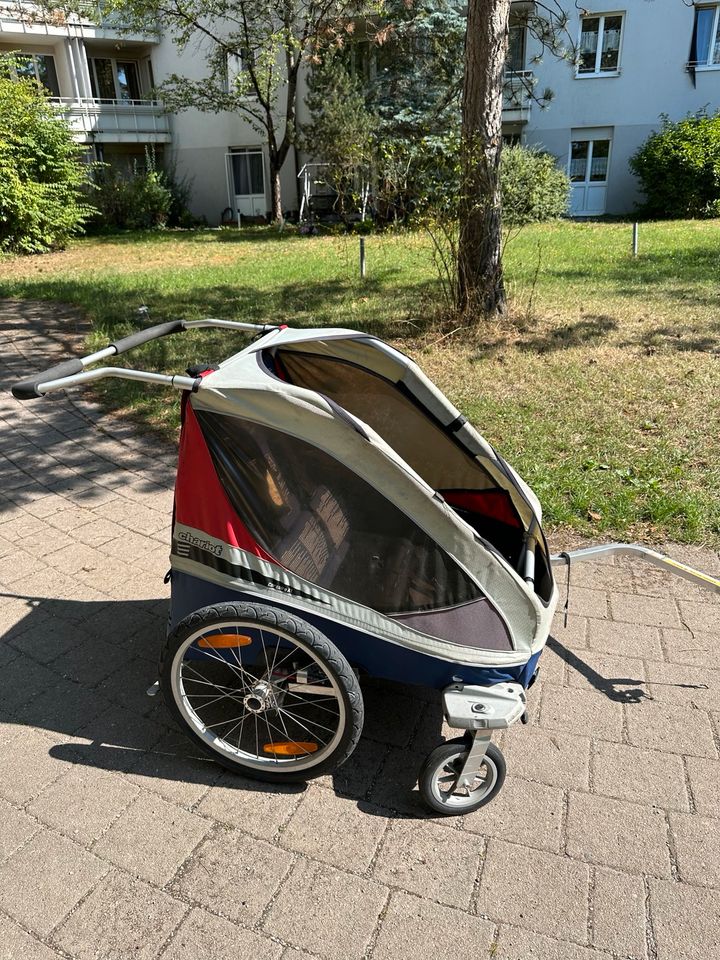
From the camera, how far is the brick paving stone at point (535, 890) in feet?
7.57

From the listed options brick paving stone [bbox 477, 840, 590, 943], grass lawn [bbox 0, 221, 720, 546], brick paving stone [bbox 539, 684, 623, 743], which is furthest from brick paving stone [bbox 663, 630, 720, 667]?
brick paving stone [bbox 477, 840, 590, 943]

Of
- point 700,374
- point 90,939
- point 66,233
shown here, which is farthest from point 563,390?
point 66,233

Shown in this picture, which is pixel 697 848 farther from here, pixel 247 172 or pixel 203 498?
pixel 247 172

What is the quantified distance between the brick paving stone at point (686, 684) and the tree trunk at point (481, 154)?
543cm

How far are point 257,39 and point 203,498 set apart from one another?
20.4 meters

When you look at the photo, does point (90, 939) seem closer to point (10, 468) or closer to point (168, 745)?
point (168, 745)

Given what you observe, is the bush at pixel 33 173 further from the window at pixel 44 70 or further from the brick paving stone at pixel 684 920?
the brick paving stone at pixel 684 920

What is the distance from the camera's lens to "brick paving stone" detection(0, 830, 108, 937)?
2340mm

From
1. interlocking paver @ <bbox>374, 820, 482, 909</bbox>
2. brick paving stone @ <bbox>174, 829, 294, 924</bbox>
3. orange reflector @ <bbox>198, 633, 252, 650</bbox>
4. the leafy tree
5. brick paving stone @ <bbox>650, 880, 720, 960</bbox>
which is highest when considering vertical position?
the leafy tree

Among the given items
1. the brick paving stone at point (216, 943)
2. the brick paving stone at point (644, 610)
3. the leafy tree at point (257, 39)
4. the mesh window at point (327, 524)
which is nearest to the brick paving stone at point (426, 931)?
the brick paving stone at point (216, 943)

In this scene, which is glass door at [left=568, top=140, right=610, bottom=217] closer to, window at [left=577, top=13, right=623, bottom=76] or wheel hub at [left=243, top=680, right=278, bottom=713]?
window at [left=577, top=13, right=623, bottom=76]

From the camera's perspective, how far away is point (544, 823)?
266 cm

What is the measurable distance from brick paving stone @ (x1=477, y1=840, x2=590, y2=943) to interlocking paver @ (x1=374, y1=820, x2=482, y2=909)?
6 centimetres

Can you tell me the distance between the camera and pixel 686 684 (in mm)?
3346
